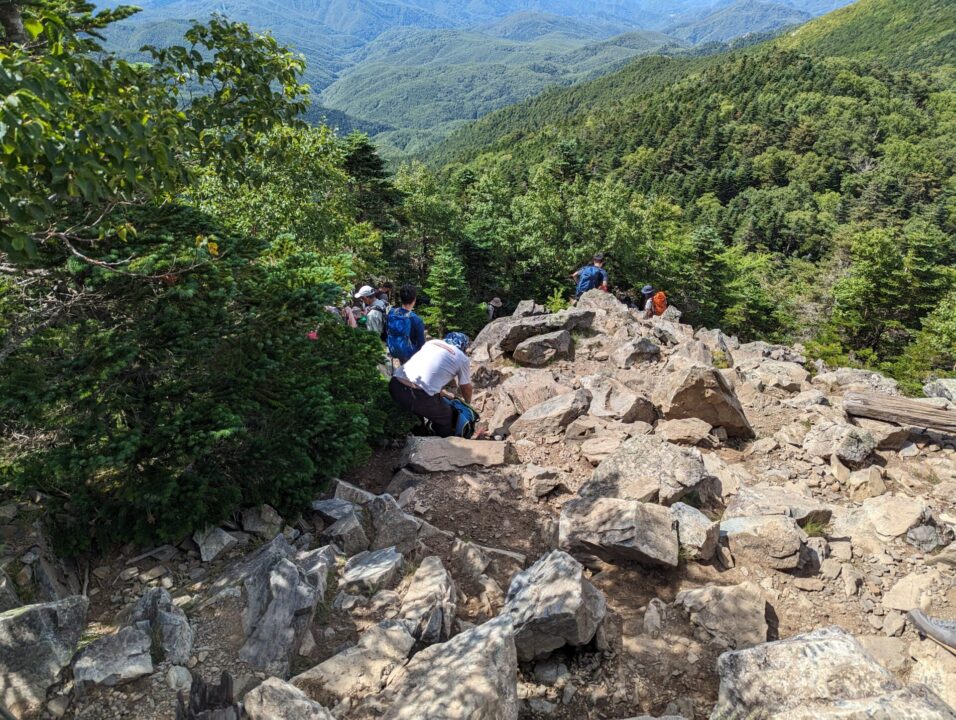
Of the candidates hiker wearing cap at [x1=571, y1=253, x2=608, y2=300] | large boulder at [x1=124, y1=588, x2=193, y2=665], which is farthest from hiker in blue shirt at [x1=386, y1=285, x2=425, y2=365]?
hiker wearing cap at [x1=571, y1=253, x2=608, y2=300]

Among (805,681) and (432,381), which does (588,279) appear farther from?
(805,681)

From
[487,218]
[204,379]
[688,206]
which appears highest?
[204,379]

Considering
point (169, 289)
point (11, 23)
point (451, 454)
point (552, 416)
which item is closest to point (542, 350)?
point (552, 416)

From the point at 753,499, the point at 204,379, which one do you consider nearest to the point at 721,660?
the point at 753,499

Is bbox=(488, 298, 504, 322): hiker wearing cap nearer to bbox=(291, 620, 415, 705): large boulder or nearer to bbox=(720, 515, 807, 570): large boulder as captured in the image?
bbox=(720, 515, 807, 570): large boulder

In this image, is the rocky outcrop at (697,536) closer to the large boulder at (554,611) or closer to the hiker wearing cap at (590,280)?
the large boulder at (554,611)

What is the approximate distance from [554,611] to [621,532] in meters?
1.26

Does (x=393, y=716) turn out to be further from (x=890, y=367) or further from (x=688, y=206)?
(x=688, y=206)

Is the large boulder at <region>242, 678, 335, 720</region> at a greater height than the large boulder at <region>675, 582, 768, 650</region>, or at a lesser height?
greater

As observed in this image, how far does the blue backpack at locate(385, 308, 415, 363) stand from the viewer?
7.51m

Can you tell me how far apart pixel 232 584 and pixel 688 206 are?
11756 cm

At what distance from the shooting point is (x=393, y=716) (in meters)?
2.65

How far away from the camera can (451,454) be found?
246 inches

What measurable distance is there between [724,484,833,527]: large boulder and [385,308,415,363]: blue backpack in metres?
4.45
